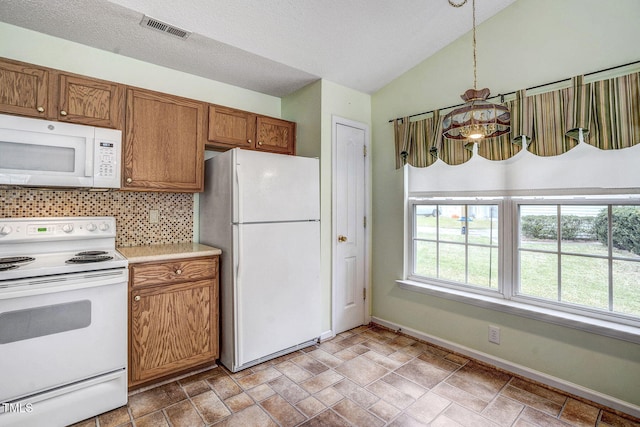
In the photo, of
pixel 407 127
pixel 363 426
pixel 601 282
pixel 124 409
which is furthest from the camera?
pixel 407 127

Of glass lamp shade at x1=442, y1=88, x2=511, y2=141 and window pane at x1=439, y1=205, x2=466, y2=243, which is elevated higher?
glass lamp shade at x1=442, y1=88, x2=511, y2=141

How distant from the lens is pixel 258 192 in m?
2.41

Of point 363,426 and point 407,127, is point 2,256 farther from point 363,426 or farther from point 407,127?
point 407,127

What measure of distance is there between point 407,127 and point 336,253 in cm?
135

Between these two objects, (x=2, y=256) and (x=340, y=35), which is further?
(x=340, y=35)

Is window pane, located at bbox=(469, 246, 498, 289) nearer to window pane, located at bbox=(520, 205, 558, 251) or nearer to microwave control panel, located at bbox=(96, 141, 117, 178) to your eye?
window pane, located at bbox=(520, 205, 558, 251)

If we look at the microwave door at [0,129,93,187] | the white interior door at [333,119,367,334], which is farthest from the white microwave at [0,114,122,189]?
the white interior door at [333,119,367,334]

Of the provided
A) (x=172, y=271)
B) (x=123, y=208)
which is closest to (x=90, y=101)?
(x=123, y=208)

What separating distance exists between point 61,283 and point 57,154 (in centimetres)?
83

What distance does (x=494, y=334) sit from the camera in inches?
96.5

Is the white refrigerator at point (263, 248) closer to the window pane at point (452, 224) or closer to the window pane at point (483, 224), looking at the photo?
the window pane at point (452, 224)

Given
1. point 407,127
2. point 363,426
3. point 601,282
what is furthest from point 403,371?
point 407,127

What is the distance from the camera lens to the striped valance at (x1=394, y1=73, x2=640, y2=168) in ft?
6.03

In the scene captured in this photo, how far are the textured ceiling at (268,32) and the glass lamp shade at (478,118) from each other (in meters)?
1.12
